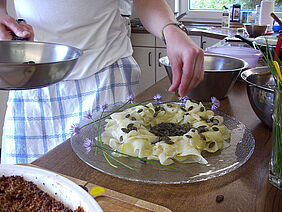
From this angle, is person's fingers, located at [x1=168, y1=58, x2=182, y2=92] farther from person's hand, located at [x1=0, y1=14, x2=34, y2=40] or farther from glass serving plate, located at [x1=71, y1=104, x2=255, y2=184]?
person's hand, located at [x1=0, y1=14, x2=34, y2=40]

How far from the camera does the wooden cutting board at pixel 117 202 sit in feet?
1.83

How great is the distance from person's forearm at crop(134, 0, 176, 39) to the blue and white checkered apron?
254 millimetres

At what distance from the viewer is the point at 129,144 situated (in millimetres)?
760

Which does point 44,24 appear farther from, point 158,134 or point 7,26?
point 158,134

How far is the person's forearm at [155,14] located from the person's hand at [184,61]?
0.12m

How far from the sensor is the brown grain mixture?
557 millimetres

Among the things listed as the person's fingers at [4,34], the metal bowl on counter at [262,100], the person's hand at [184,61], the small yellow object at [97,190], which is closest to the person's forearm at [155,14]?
the person's hand at [184,61]

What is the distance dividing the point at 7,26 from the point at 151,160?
538 millimetres

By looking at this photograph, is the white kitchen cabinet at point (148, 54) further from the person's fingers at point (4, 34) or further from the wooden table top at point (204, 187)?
the wooden table top at point (204, 187)

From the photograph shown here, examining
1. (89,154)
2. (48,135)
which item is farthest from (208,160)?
(48,135)

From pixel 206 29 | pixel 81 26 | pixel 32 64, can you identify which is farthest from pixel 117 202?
pixel 206 29

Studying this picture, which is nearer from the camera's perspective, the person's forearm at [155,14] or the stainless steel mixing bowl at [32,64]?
the stainless steel mixing bowl at [32,64]

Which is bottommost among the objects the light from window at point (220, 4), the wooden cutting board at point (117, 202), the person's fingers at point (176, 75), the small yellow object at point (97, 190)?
the wooden cutting board at point (117, 202)

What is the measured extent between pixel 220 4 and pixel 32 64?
11.2 ft
